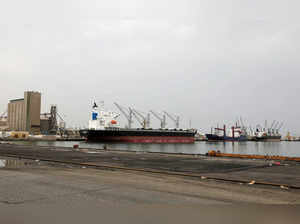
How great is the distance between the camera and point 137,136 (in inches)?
3807

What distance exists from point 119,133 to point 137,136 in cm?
688

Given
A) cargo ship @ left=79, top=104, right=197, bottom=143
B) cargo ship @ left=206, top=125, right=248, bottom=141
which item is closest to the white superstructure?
cargo ship @ left=79, top=104, right=197, bottom=143

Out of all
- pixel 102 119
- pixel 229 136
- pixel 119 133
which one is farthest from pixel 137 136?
pixel 229 136

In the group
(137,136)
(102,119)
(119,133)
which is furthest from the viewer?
(102,119)

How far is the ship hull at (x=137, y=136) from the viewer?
3639 inches

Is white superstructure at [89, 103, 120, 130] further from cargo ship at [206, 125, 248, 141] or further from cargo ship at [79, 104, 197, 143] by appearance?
cargo ship at [206, 125, 248, 141]

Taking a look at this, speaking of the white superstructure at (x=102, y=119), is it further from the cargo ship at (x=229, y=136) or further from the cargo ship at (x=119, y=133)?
the cargo ship at (x=229, y=136)

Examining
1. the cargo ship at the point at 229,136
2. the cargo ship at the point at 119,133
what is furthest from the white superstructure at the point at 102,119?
the cargo ship at the point at 229,136

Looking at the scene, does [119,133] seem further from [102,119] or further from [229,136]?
[229,136]

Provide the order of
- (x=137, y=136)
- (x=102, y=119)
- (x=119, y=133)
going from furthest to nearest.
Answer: (x=102, y=119) → (x=137, y=136) → (x=119, y=133)

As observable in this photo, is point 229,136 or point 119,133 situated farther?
point 229,136

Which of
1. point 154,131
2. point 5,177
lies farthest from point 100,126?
point 5,177

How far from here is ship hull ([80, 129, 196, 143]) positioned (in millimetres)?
92438

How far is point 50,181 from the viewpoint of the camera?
34.1ft
